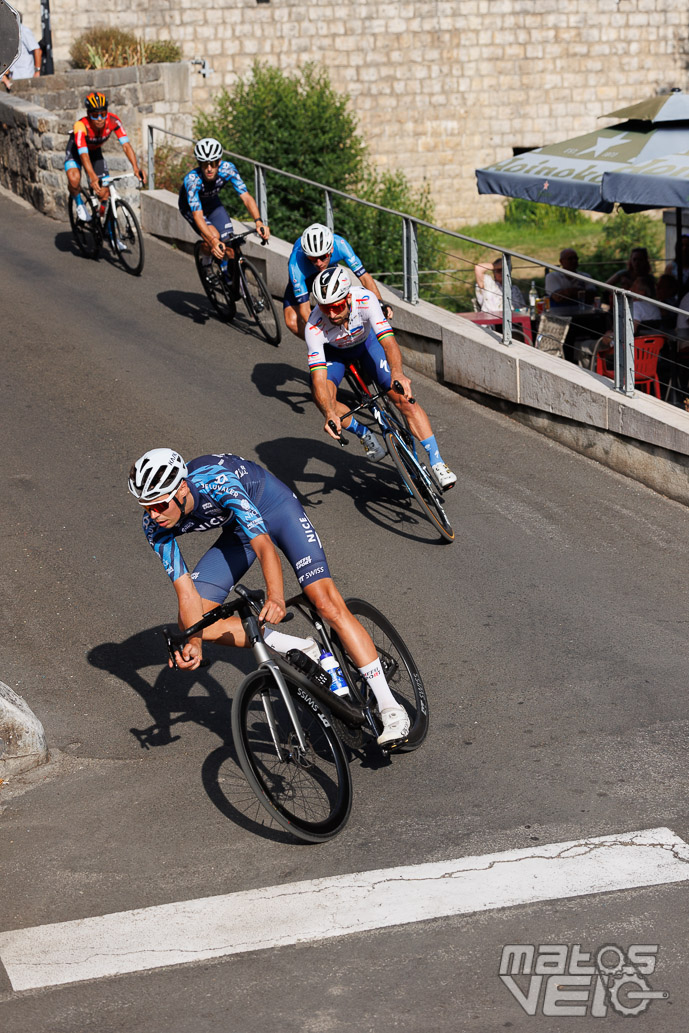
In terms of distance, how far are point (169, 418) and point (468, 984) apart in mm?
7677

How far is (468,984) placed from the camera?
4.64 metres

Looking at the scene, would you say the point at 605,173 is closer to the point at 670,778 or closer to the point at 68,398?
the point at 68,398

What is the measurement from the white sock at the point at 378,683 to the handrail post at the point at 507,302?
6.70 m

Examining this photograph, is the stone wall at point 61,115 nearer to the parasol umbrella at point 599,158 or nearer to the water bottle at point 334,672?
the parasol umbrella at point 599,158

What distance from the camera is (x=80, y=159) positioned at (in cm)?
1561

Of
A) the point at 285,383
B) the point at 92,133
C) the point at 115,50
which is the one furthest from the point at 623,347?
the point at 115,50

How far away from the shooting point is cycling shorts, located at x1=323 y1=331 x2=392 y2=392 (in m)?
9.14

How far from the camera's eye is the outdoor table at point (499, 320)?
1363 centimetres

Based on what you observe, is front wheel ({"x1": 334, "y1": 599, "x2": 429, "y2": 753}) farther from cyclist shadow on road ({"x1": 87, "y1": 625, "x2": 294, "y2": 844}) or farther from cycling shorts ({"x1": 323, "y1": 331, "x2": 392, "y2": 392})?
cycling shorts ({"x1": 323, "y1": 331, "x2": 392, "y2": 392})

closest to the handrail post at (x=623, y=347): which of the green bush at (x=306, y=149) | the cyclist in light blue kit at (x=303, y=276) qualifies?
the cyclist in light blue kit at (x=303, y=276)

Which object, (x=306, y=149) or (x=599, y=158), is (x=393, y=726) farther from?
(x=306, y=149)

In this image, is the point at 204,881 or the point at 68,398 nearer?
the point at 204,881

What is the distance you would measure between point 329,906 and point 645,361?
7.92 meters

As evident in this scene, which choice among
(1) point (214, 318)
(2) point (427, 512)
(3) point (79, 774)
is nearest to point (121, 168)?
(1) point (214, 318)
